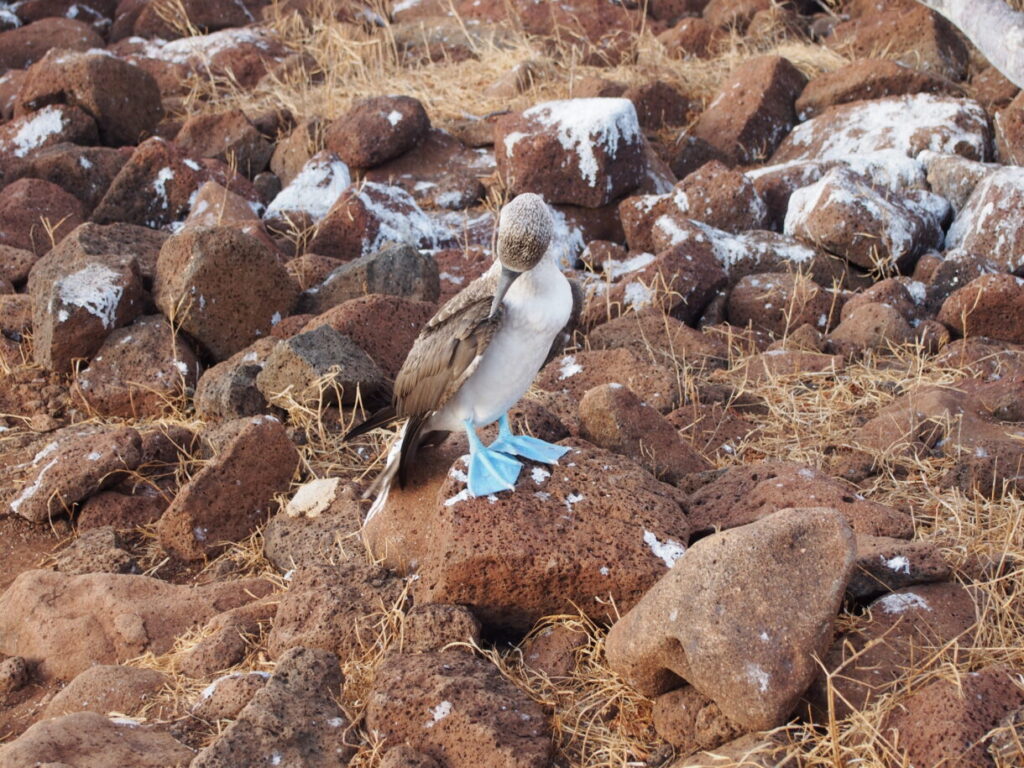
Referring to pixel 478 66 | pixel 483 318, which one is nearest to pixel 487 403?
pixel 483 318

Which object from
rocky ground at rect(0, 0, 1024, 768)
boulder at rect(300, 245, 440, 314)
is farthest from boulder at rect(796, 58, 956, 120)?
boulder at rect(300, 245, 440, 314)

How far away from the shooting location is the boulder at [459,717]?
2.78 m

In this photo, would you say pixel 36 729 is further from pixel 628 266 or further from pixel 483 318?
pixel 628 266

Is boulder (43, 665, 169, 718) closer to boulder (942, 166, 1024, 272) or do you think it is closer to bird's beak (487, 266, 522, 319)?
bird's beak (487, 266, 522, 319)

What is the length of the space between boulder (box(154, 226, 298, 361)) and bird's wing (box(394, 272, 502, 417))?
200 centimetres

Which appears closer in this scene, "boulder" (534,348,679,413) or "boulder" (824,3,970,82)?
"boulder" (534,348,679,413)

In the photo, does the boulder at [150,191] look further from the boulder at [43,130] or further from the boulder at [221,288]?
the boulder at [221,288]

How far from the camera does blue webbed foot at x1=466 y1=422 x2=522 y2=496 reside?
3.29 m

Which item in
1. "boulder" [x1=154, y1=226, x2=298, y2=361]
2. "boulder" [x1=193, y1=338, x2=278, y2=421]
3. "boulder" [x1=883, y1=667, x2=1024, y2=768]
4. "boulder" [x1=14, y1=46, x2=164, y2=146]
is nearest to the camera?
"boulder" [x1=883, y1=667, x2=1024, y2=768]

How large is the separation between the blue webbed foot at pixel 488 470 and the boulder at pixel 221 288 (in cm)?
226

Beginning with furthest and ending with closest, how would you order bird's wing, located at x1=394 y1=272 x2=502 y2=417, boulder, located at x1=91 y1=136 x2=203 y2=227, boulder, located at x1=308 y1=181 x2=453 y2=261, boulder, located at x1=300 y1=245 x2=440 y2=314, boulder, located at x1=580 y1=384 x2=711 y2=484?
1. boulder, located at x1=91 y1=136 x2=203 y2=227
2. boulder, located at x1=308 y1=181 x2=453 y2=261
3. boulder, located at x1=300 y1=245 x2=440 y2=314
4. boulder, located at x1=580 y1=384 x2=711 y2=484
5. bird's wing, located at x1=394 y1=272 x2=502 y2=417

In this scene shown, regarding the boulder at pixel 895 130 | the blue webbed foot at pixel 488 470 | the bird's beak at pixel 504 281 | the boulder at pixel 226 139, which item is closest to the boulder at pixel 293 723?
the blue webbed foot at pixel 488 470

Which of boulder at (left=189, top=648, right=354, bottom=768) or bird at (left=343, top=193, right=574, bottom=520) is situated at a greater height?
bird at (left=343, top=193, right=574, bottom=520)

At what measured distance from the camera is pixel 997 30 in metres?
6.12
